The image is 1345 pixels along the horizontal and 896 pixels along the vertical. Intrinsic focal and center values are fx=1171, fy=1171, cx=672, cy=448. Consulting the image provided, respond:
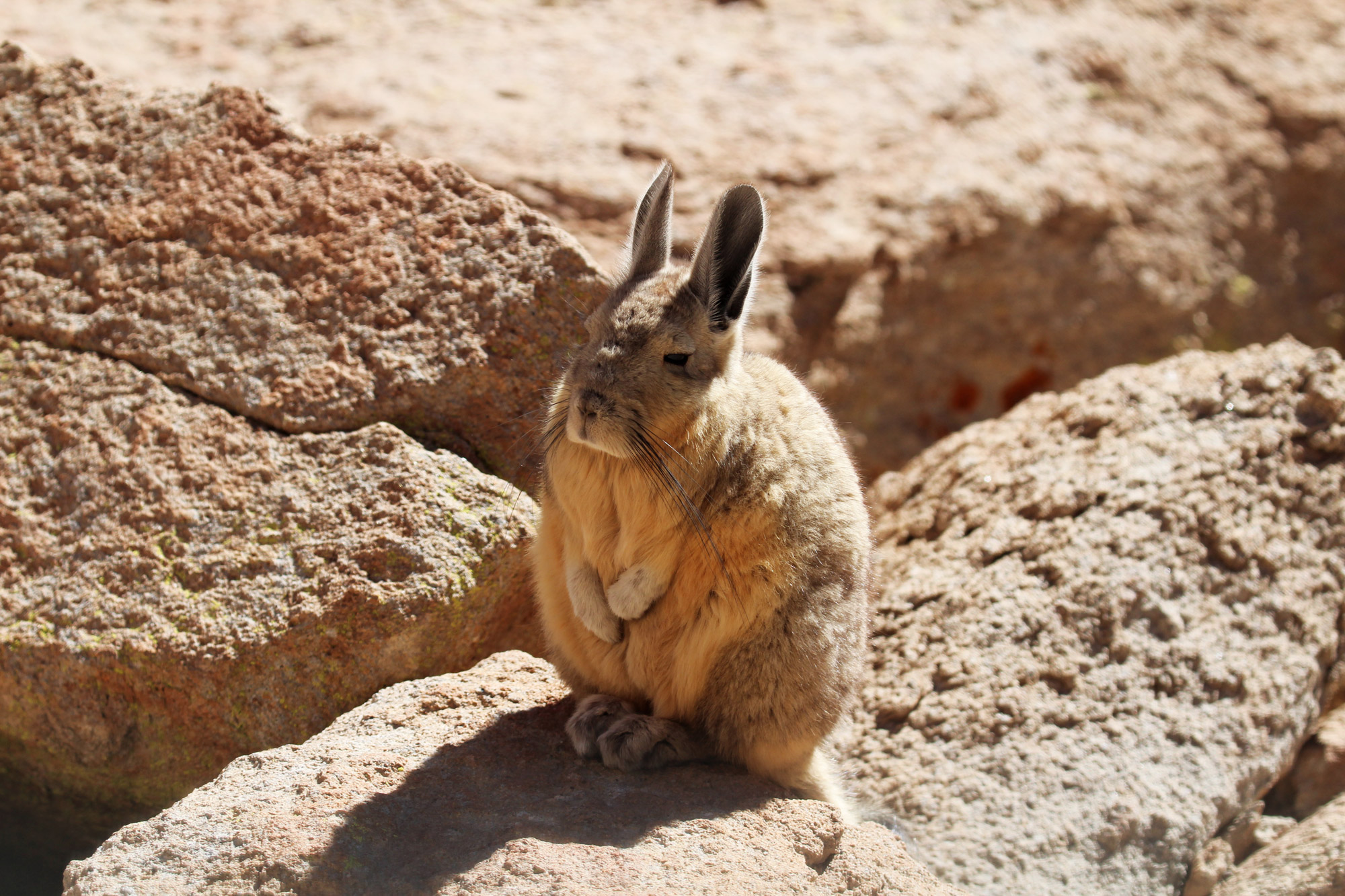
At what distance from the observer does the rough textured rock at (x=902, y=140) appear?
7844mm

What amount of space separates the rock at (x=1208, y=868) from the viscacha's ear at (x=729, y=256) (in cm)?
285

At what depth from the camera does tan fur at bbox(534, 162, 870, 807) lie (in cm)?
381

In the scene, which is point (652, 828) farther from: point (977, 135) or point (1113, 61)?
point (1113, 61)

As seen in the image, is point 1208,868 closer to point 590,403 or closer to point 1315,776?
point 1315,776

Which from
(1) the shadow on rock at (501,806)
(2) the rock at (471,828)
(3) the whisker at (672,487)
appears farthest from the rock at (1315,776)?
(3) the whisker at (672,487)

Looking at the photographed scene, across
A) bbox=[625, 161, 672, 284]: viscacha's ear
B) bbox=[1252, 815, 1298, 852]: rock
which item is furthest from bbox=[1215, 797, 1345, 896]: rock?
bbox=[625, 161, 672, 284]: viscacha's ear

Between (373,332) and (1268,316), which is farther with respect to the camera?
(1268,316)

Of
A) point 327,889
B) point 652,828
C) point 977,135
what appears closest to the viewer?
point 327,889

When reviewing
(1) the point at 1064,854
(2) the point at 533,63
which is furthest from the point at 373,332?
(2) the point at 533,63

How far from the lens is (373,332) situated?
490cm

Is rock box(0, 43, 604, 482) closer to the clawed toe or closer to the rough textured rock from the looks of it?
the clawed toe

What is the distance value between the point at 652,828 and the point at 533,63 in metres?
6.29

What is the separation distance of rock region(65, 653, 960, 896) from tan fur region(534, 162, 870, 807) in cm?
23

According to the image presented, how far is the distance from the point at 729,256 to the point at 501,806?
1931 millimetres
